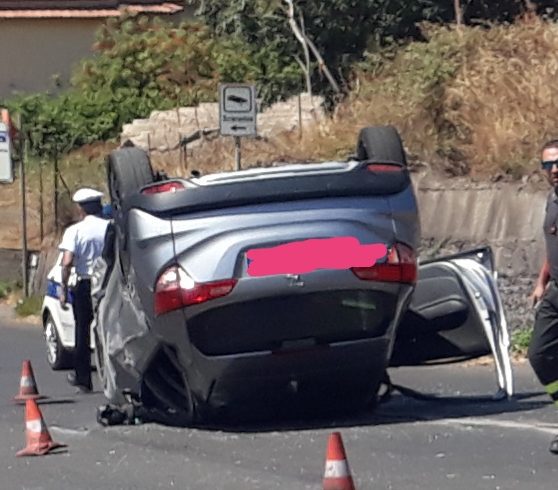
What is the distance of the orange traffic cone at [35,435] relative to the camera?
10414mm

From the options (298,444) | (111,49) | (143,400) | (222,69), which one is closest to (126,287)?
(143,400)

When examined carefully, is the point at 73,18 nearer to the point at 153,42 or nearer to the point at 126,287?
the point at 153,42

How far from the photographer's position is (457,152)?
692 inches

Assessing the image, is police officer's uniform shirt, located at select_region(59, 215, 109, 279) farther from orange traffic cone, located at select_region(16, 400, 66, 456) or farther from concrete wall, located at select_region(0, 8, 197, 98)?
concrete wall, located at select_region(0, 8, 197, 98)

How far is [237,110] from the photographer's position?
60.6 feet

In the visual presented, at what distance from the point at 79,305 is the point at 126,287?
3126 mm

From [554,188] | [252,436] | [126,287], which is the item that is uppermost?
[554,188]

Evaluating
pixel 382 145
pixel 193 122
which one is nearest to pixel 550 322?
pixel 382 145

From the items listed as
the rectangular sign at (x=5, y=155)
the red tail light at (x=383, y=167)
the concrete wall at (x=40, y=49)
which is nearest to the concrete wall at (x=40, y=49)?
the concrete wall at (x=40, y=49)

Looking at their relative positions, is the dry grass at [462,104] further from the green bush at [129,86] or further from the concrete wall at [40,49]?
the concrete wall at [40,49]

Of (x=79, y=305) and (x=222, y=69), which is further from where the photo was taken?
(x=222, y=69)

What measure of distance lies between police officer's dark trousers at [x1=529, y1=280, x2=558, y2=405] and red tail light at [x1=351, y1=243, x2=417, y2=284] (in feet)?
3.38

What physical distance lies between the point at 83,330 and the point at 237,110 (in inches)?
200

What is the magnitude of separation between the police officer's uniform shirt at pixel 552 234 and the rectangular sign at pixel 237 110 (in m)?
8.62
